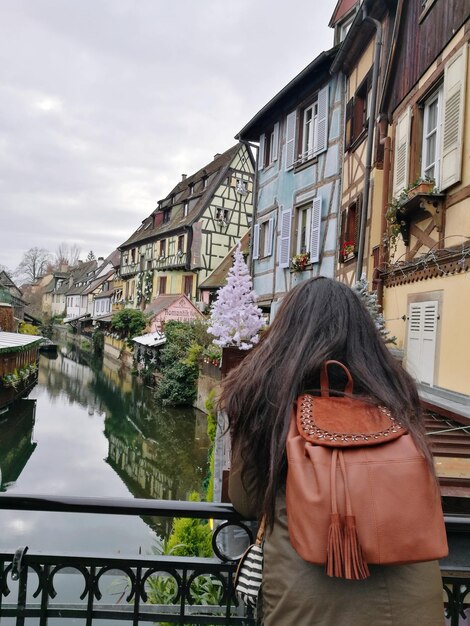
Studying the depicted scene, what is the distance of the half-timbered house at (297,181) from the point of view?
1137cm

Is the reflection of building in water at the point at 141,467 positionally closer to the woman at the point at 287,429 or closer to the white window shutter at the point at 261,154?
the white window shutter at the point at 261,154

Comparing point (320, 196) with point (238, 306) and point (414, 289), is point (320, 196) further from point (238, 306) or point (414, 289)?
point (238, 306)

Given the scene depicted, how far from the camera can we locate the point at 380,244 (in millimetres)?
8023

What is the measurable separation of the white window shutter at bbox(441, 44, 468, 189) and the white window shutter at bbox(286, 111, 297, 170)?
7.46 m

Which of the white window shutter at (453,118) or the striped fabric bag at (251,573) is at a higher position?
the white window shutter at (453,118)

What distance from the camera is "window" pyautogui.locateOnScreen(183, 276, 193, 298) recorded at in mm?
26859

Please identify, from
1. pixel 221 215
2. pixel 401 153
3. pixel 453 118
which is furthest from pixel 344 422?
pixel 221 215

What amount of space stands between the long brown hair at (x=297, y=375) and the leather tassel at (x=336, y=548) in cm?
20

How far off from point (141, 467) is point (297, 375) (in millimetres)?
12512

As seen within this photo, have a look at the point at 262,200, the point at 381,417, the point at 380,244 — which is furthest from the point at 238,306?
the point at 262,200

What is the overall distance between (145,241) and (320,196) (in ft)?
77.9

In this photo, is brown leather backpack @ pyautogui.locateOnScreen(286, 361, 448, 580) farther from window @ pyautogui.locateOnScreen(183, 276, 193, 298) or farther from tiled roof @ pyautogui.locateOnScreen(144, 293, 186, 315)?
tiled roof @ pyautogui.locateOnScreen(144, 293, 186, 315)

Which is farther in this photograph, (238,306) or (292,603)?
(238,306)

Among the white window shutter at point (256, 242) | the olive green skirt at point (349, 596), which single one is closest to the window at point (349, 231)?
the white window shutter at point (256, 242)
